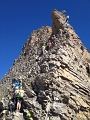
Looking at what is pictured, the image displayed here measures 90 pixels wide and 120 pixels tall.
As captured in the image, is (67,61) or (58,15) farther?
(58,15)

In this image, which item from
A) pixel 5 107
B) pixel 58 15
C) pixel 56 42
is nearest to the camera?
pixel 5 107

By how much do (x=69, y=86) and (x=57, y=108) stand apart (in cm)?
446

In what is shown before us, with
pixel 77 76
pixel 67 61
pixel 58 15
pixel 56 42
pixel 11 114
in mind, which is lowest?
pixel 11 114

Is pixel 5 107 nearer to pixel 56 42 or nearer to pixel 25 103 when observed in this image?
pixel 25 103

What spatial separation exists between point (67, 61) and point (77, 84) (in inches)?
153

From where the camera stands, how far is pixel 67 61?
36812mm

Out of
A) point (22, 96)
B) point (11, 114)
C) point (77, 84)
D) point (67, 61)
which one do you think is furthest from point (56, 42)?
point (11, 114)

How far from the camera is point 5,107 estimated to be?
3322 cm

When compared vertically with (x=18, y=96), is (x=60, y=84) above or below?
above

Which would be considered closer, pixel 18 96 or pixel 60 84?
pixel 18 96

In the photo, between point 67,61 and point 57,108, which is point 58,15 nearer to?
point 67,61

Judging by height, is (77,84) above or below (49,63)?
below

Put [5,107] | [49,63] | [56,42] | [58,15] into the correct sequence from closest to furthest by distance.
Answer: [5,107], [49,63], [56,42], [58,15]

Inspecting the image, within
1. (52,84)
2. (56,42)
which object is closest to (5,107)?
(52,84)
